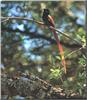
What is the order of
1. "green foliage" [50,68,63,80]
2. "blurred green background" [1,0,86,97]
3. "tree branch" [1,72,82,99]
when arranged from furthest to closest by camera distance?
1. "blurred green background" [1,0,86,97]
2. "tree branch" [1,72,82,99]
3. "green foliage" [50,68,63,80]

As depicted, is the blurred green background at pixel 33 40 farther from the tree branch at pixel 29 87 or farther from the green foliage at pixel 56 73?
the green foliage at pixel 56 73

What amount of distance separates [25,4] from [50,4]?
1.28 metres

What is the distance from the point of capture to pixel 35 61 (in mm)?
5012

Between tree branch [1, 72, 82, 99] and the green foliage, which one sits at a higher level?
the green foliage

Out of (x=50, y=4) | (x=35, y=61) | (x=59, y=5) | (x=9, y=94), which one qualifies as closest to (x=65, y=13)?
(x=59, y=5)

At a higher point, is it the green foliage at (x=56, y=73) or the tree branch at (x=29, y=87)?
the green foliage at (x=56, y=73)

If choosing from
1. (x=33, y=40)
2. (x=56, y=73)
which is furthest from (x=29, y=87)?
(x=33, y=40)

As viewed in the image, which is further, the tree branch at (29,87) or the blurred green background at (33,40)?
the blurred green background at (33,40)

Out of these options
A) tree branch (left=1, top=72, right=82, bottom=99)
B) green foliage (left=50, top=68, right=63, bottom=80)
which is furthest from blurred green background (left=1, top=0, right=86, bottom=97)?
green foliage (left=50, top=68, right=63, bottom=80)

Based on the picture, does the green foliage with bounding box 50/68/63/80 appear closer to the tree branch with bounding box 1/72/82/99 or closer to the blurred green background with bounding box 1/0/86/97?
the tree branch with bounding box 1/72/82/99

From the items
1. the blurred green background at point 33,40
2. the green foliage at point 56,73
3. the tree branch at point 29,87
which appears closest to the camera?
the green foliage at point 56,73

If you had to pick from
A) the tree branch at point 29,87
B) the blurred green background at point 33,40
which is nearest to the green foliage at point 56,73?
the tree branch at point 29,87

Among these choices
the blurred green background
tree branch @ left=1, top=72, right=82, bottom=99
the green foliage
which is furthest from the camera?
the blurred green background

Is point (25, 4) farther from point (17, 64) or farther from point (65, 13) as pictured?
point (65, 13)
